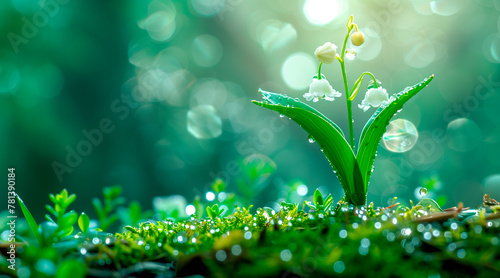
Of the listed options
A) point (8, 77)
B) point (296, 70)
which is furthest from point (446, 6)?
point (8, 77)

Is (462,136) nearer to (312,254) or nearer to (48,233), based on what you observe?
(312,254)

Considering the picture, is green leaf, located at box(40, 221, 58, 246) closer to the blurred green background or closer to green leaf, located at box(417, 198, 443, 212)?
green leaf, located at box(417, 198, 443, 212)

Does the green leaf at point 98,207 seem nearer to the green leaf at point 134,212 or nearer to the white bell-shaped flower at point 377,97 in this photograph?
the green leaf at point 134,212

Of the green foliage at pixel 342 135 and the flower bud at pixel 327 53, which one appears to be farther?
the flower bud at pixel 327 53

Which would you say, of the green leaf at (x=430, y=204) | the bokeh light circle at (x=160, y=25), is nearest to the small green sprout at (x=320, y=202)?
the green leaf at (x=430, y=204)

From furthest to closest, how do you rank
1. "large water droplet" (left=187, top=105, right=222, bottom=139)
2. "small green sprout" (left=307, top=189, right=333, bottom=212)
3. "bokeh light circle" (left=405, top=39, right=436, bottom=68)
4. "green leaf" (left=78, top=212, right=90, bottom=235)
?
"bokeh light circle" (left=405, top=39, right=436, bottom=68) < "large water droplet" (left=187, top=105, right=222, bottom=139) < "small green sprout" (left=307, top=189, right=333, bottom=212) < "green leaf" (left=78, top=212, right=90, bottom=235)

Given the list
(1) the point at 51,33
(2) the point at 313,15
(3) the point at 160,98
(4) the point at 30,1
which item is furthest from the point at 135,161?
(2) the point at 313,15

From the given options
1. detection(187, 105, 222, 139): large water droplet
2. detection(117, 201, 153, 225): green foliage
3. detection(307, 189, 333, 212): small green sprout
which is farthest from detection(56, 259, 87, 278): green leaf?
detection(187, 105, 222, 139): large water droplet
